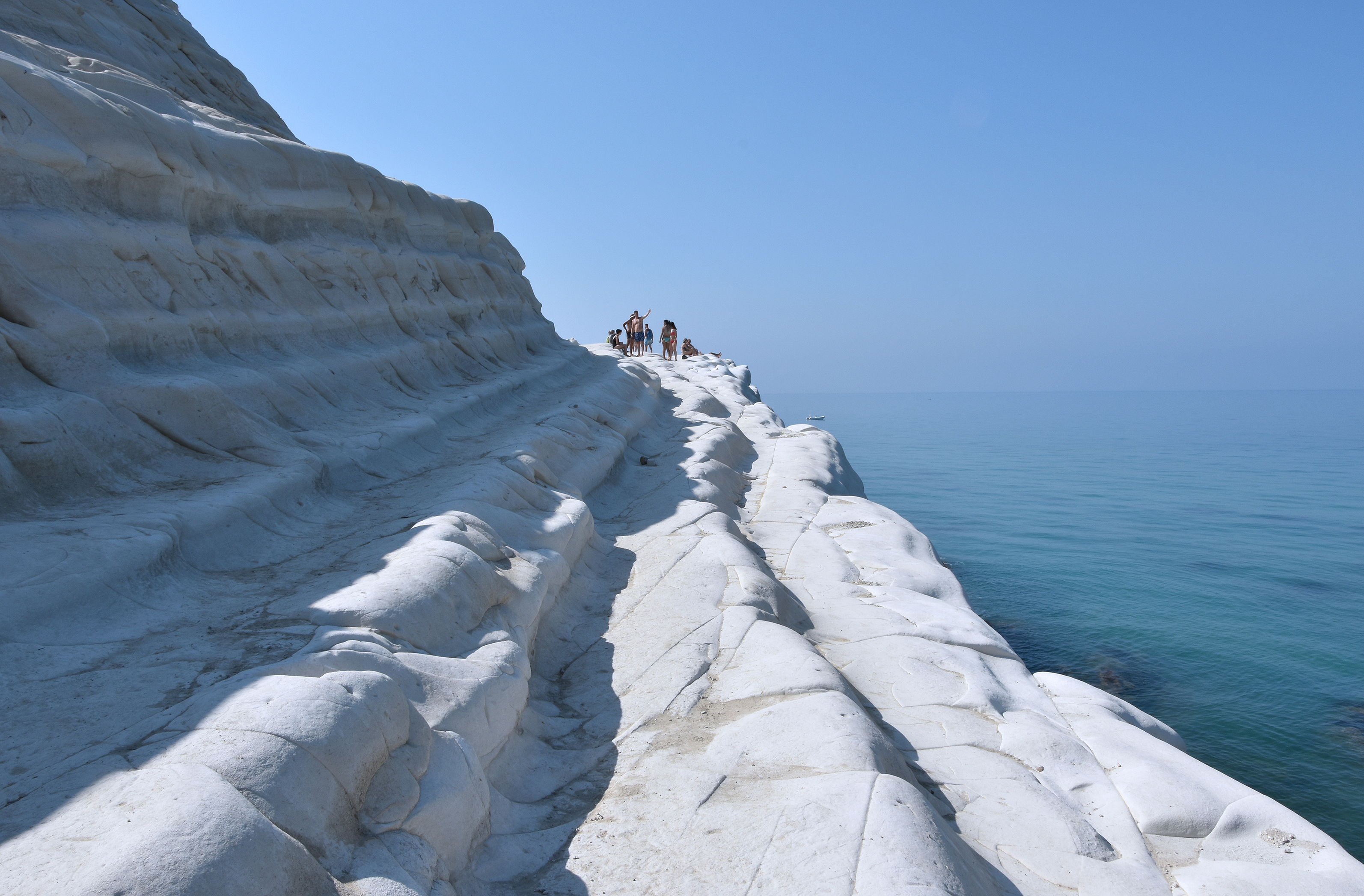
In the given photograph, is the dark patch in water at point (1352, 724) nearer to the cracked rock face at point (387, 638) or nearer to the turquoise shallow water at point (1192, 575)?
the turquoise shallow water at point (1192, 575)

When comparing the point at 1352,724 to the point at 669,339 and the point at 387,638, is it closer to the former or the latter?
the point at 387,638

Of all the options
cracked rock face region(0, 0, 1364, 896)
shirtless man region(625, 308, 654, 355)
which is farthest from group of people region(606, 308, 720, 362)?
cracked rock face region(0, 0, 1364, 896)

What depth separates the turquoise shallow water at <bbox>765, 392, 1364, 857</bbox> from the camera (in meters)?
→ 6.82

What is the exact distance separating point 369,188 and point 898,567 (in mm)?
5779

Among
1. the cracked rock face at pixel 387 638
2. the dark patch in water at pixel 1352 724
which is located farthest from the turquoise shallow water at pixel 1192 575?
the cracked rock face at pixel 387 638

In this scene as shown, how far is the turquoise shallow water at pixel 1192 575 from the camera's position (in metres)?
6.82

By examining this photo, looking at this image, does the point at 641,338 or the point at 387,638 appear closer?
the point at 387,638

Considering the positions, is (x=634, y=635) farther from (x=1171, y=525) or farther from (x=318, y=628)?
(x=1171, y=525)

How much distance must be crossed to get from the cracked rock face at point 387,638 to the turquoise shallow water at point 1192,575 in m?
2.84

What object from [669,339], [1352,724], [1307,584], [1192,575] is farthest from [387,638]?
[669,339]

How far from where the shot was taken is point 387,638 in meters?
Result: 2.91

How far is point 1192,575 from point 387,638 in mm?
12745

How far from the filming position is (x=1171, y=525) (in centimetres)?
1577

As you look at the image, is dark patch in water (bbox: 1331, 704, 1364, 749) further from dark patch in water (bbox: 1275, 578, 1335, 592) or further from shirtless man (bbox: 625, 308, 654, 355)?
shirtless man (bbox: 625, 308, 654, 355)
